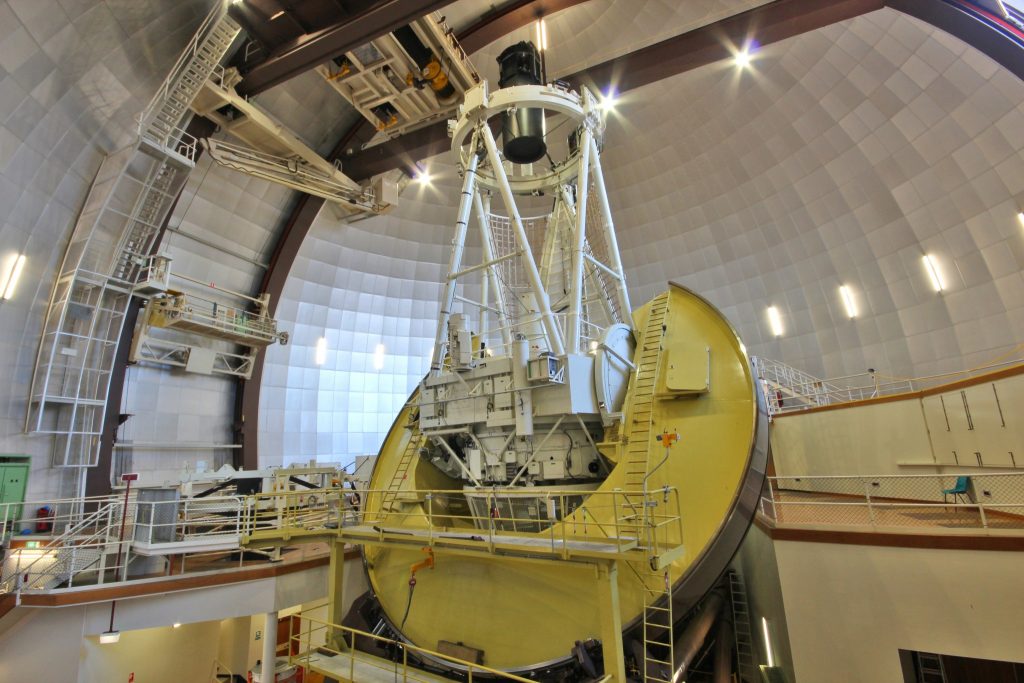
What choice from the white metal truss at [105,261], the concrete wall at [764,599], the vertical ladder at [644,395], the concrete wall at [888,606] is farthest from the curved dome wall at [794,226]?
the concrete wall at [888,606]

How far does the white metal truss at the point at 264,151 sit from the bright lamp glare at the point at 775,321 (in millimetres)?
17533

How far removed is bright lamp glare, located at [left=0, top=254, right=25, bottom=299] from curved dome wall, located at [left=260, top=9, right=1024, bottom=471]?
962 cm

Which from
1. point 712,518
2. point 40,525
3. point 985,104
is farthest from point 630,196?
point 40,525

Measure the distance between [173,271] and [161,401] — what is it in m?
4.87

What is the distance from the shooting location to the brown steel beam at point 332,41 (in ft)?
45.1

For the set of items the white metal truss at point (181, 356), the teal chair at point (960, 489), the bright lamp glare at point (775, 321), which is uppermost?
the bright lamp glare at point (775, 321)

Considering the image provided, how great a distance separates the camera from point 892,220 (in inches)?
706

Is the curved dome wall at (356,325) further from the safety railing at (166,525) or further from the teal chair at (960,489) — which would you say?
the teal chair at (960,489)

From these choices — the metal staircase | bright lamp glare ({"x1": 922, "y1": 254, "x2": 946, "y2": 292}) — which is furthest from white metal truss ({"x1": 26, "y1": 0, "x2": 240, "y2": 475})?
Answer: bright lamp glare ({"x1": 922, "y1": 254, "x2": 946, "y2": 292})

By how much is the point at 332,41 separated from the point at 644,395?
1379 cm

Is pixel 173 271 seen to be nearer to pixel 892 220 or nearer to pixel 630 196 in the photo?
pixel 630 196

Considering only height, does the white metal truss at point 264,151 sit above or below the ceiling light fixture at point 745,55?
below

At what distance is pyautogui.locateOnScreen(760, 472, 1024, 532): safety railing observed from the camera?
7550 mm

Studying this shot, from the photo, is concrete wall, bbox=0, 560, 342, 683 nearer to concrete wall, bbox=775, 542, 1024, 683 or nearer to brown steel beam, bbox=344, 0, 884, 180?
concrete wall, bbox=775, 542, 1024, 683
